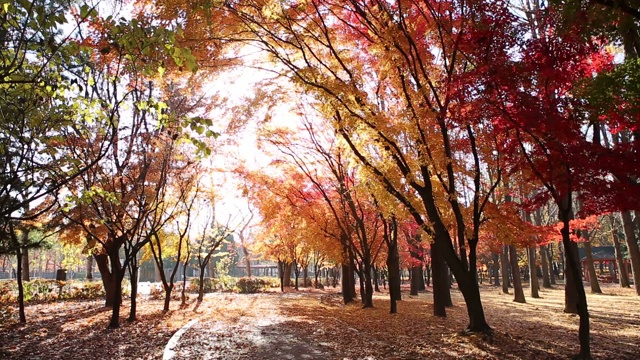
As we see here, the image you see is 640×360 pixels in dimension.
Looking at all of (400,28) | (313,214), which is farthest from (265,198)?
(400,28)

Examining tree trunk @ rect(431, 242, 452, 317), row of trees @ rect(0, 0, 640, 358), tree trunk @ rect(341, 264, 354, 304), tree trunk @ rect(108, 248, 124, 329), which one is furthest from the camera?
tree trunk @ rect(341, 264, 354, 304)

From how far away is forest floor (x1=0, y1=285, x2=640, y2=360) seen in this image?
754cm

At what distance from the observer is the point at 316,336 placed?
9328 millimetres

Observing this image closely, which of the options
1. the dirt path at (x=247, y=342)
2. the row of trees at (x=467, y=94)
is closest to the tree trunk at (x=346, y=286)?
the dirt path at (x=247, y=342)

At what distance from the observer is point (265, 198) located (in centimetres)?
1606

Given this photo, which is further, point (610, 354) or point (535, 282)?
point (535, 282)

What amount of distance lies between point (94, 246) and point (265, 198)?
6.52m

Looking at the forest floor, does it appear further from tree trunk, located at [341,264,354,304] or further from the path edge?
tree trunk, located at [341,264,354,304]

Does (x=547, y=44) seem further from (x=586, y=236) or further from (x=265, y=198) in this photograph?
(x=586, y=236)

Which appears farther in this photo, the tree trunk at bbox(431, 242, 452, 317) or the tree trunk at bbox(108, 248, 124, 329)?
the tree trunk at bbox(431, 242, 452, 317)

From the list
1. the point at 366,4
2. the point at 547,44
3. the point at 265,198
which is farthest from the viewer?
the point at 265,198

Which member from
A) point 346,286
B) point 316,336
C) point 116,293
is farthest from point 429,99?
point 346,286

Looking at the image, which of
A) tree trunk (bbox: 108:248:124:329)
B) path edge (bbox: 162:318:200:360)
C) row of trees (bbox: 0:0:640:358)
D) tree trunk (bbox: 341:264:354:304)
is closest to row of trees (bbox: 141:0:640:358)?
row of trees (bbox: 0:0:640:358)

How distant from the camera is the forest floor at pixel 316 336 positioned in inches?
297
